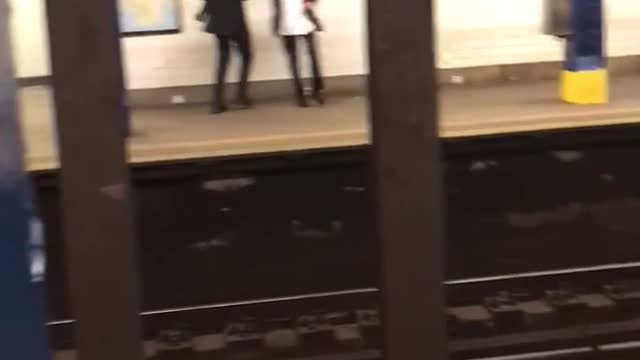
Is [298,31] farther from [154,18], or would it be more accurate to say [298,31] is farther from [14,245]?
[14,245]

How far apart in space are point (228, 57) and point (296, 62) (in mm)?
174

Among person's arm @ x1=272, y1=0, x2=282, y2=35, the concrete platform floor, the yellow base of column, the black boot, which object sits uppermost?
person's arm @ x1=272, y1=0, x2=282, y2=35

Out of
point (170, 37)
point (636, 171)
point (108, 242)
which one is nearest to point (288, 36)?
point (170, 37)

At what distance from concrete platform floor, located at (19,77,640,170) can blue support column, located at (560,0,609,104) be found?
3 centimetres

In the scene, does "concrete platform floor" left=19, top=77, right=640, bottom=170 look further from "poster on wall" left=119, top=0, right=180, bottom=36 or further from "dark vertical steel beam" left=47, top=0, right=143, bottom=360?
"dark vertical steel beam" left=47, top=0, right=143, bottom=360

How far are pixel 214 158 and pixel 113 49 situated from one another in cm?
152

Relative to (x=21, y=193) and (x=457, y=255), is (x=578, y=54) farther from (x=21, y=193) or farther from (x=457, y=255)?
(x=21, y=193)

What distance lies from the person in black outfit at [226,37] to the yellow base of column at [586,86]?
76 centimetres

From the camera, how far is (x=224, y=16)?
8.11 ft

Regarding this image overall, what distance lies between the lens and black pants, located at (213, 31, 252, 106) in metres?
2.53

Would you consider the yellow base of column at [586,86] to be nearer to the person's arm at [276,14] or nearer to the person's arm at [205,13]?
the person's arm at [276,14]

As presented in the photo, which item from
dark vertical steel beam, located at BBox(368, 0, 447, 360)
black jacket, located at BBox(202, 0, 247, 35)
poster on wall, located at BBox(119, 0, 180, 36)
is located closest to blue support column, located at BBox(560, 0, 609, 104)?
black jacket, located at BBox(202, 0, 247, 35)

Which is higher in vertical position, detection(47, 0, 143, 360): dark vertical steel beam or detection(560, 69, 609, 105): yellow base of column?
detection(47, 0, 143, 360): dark vertical steel beam

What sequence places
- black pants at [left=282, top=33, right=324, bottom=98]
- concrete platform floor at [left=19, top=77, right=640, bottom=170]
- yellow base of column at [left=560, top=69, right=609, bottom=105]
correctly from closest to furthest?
concrete platform floor at [left=19, top=77, right=640, bottom=170] → yellow base of column at [left=560, top=69, right=609, bottom=105] → black pants at [left=282, top=33, right=324, bottom=98]
